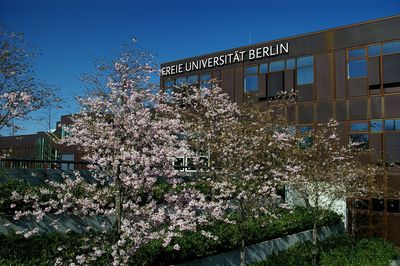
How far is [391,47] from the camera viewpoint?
23.2m

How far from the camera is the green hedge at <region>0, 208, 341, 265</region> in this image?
918cm

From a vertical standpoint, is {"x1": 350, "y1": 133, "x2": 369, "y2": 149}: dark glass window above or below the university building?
below

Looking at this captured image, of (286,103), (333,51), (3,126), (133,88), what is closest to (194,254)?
(133,88)

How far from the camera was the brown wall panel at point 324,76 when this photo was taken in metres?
25.5

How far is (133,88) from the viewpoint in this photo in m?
9.91

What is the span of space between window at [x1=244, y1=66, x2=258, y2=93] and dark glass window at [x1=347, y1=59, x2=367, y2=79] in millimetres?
6710

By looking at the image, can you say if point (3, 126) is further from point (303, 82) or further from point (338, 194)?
point (303, 82)

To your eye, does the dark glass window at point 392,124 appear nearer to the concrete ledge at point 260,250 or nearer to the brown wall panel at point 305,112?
the brown wall panel at point 305,112

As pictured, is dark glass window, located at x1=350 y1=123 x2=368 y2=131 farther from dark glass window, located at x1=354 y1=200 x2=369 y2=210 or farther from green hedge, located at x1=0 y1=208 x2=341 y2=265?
green hedge, located at x1=0 y1=208 x2=341 y2=265

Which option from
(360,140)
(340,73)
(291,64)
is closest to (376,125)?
(360,140)

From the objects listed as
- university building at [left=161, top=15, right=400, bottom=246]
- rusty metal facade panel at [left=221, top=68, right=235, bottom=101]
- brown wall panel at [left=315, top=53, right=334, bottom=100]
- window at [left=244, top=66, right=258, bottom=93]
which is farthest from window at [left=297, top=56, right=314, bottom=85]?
rusty metal facade panel at [left=221, top=68, right=235, bottom=101]

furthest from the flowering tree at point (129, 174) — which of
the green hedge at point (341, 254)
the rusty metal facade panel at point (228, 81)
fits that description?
the rusty metal facade panel at point (228, 81)

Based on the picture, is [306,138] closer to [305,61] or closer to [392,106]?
[392,106]

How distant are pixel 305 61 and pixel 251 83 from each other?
432 cm
